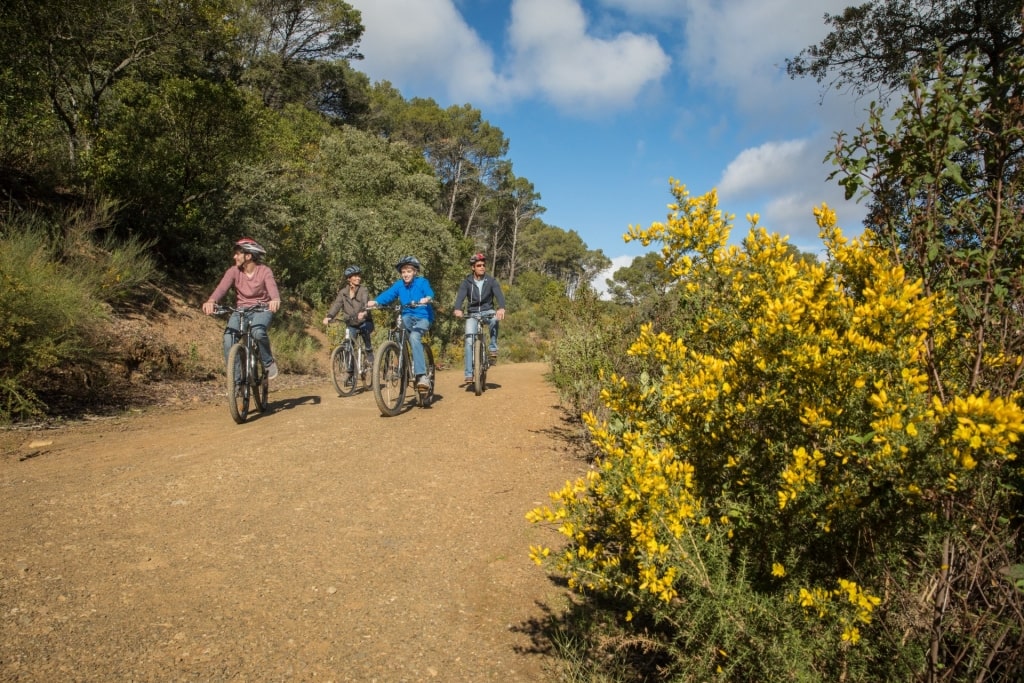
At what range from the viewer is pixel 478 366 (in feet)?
26.9

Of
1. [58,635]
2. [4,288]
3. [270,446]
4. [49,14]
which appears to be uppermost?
[49,14]

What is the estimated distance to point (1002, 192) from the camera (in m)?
2.31

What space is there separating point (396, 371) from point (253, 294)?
1803 millimetres

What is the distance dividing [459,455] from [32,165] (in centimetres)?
1064

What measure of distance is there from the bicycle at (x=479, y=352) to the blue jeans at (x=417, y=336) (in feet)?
3.33

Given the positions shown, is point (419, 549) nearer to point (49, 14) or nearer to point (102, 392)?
point (102, 392)

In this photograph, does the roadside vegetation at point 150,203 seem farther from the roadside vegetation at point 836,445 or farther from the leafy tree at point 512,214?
the leafy tree at point 512,214

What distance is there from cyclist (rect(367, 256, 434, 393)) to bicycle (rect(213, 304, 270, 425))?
156cm

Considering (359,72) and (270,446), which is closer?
(270,446)

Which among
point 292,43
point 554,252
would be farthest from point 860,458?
point 554,252

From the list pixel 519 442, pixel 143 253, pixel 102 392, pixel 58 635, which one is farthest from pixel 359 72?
pixel 58 635

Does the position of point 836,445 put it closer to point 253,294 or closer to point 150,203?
point 253,294

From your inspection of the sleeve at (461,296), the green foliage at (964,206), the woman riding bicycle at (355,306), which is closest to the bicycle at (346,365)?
the woman riding bicycle at (355,306)

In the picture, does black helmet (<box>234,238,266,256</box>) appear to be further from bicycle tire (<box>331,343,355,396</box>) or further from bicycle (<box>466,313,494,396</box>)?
bicycle (<box>466,313,494,396</box>)
